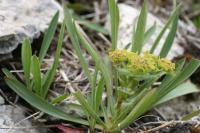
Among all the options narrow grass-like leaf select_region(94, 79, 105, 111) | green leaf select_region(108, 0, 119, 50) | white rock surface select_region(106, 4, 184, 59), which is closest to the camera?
narrow grass-like leaf select_region(94, 79, 105, 111)

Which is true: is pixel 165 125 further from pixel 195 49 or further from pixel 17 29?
pixel 195 49

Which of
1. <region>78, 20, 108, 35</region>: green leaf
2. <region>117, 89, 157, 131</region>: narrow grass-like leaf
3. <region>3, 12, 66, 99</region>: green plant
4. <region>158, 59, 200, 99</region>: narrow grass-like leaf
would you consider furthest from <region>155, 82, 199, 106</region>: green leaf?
<region>78, 20, 108, 35</region>: green leaf

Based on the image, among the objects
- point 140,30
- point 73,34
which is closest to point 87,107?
point 73,34

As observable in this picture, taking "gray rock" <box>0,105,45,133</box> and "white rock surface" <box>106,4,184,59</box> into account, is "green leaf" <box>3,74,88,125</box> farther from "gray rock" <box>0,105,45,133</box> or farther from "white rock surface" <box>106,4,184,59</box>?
"white rock surface" <box>106,4,184,59</box>

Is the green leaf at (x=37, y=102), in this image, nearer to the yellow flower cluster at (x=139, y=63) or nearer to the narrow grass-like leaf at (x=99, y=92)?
the narrow grass-like leaf at (x=99, y=92)

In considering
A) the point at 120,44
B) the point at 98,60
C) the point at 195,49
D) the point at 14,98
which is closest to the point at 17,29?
the point at 14,98

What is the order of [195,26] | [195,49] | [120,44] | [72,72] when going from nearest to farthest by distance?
[72,72], [120,44], [195,49], [195,26]

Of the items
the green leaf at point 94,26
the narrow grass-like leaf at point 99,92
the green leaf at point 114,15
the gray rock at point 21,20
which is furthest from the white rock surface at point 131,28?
the narrow grass-like leaf at point 99,92
